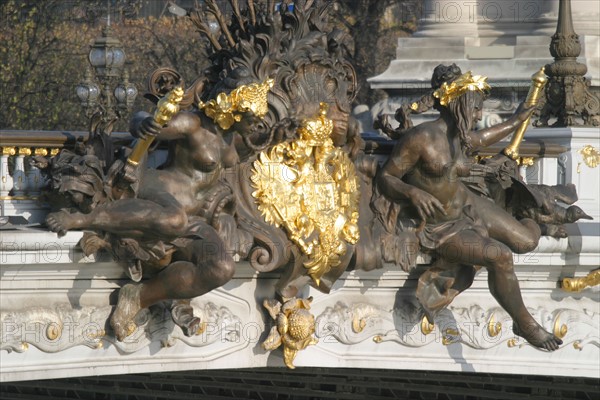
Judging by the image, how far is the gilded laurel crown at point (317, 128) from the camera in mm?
13891

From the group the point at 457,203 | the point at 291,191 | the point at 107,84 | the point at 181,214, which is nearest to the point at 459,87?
the point at 457,203

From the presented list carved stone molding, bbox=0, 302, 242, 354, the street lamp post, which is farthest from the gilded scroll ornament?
the street lamp post

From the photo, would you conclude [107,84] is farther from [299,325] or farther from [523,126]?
[299,325]

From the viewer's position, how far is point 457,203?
14617 mm

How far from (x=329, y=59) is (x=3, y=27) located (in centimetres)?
1953

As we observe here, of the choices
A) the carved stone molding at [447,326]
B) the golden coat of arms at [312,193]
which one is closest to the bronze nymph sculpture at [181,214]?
the golden coat of arms at [312,193]

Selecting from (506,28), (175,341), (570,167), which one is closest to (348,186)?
(175,341)

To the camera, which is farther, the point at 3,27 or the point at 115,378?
the point at 3,27

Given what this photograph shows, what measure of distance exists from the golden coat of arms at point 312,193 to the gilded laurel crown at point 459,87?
77 centimetres

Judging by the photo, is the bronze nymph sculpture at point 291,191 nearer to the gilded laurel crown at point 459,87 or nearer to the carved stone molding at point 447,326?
the gilded laurel crown at point 459,87

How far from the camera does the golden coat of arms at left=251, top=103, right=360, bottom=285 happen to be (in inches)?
→ 548

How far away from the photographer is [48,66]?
34531 mm

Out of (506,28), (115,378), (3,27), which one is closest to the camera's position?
(115,378)

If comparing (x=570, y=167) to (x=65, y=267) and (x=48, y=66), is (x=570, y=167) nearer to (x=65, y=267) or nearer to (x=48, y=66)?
(x=65, y=267)
